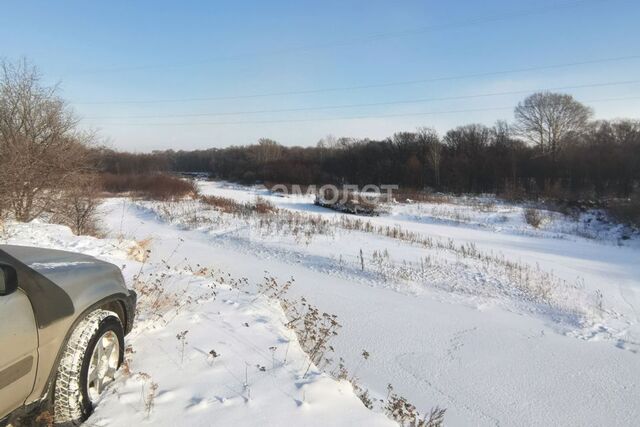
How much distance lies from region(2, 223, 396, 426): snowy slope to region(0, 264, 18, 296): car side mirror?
1072 mm

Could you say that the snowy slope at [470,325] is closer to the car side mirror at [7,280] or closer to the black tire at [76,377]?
the black tire at [76,377]

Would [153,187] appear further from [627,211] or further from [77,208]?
[627,211]

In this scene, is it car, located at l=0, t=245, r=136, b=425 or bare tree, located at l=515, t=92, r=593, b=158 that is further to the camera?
bare tree, located at l=515, t=92, r=593, b=158

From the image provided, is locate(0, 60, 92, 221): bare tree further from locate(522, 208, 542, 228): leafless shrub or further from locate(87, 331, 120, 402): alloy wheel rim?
locate(522, 208, 542, 228): leafless shrub

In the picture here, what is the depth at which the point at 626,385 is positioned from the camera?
5.15 m

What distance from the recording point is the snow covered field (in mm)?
3189

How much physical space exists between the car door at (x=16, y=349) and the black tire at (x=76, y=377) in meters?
0.24

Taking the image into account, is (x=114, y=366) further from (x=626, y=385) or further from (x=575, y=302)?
(x=575, y=302)

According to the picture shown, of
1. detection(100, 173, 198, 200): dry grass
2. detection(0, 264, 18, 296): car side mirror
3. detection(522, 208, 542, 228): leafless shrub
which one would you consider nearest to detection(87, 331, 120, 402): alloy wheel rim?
detection(0, 264, 18, 296): car side mirror

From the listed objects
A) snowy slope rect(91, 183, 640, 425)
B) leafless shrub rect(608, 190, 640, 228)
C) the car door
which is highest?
the car door

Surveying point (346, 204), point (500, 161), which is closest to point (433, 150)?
point (500, 161)

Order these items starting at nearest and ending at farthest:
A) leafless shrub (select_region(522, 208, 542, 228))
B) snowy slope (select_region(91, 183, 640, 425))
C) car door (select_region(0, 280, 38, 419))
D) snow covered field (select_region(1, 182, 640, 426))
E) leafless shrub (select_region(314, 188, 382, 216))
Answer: car door (select_region(0, 280, 38, 419)) → snow covered field (select_region(1, 182, 640, 426)) → snowy slope (select_region(91, 183, 640, 425)) → leafless shrub (select_region(522, 208, 542, 228)) → leafless shrub (select_region(314, 188, 382, 216))

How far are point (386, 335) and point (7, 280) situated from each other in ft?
17.3

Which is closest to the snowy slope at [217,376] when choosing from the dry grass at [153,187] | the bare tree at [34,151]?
the bare tree at [34,151]
